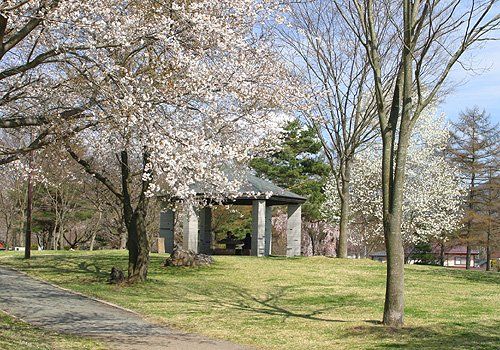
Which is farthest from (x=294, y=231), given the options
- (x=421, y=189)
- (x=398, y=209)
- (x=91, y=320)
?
(x=398, y=209)

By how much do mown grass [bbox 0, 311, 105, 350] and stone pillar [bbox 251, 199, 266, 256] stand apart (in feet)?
54.0

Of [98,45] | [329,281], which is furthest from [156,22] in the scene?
[329,281]

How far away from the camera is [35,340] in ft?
27.8

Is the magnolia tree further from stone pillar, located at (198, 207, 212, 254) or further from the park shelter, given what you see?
stone pillar, located at (198, 207, 212, 254)

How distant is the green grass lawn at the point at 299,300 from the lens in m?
9.65

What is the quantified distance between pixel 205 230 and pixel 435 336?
69.1ft

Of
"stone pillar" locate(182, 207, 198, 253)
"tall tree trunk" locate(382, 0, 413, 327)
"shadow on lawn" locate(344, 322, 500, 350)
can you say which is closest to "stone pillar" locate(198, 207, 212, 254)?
"stone pillar" locate(182, 207, 198, 253)

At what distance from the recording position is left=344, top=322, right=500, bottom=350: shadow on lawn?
343 inches

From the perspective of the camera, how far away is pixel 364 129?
24.0 metres

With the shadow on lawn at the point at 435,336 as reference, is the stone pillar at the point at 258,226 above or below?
above

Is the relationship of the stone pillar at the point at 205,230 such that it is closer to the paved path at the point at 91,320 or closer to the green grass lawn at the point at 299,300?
the green grass lawn at the point at 299,300

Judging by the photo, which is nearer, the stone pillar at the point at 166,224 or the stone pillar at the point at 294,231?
the stone pillar at the point at 166,224

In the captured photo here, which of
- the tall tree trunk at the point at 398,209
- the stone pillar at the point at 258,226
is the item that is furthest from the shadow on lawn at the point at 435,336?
the stone pillar at the point at 258,226

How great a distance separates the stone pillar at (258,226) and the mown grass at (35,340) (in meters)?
16.5
